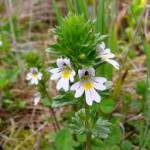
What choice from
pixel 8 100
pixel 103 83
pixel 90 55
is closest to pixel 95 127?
Answer: pixel 103 83

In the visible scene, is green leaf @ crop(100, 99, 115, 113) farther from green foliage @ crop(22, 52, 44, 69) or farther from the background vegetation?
green foliage @ crop(22, 52, 44, 69)

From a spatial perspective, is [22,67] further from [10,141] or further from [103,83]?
[103,83]

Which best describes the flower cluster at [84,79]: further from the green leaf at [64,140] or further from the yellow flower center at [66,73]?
the green leaf at [64,140]

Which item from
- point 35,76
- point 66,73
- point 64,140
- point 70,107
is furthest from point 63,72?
point 70,107

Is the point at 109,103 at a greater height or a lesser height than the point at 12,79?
lesser

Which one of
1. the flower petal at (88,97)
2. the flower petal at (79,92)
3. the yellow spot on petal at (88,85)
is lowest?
the flower petal at (88,97)

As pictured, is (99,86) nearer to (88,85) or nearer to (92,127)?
(88,85)

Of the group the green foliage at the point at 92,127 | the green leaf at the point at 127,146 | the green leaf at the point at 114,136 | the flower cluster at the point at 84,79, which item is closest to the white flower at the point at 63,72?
Result: the flower cluster at the point at 84,79
